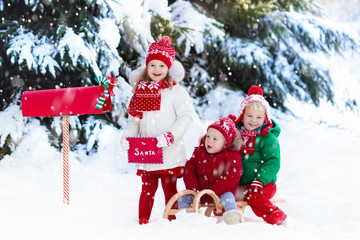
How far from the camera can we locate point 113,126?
17.8ft

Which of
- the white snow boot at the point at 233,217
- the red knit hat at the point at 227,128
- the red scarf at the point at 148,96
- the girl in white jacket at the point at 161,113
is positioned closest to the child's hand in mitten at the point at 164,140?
the girl in white jacket at the point at 161,113

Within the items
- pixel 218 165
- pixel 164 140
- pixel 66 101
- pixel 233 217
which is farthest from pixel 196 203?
pixel 66 101

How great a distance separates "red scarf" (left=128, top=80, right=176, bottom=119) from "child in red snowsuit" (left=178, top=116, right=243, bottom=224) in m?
0.44

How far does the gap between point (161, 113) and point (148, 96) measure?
6.3 inches

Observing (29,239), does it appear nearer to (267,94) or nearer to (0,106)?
(0,106)

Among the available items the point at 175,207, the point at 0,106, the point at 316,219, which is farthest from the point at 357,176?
the point at 0,106

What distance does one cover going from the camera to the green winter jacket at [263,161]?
10.6ft

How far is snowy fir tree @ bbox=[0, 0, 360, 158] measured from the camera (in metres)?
4.86

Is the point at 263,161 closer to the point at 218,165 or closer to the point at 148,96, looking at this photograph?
the point at 218,165

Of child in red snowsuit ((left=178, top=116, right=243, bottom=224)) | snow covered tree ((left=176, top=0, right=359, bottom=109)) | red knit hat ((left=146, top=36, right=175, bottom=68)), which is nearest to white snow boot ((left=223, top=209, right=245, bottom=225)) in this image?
child in red snowsuit ((left=178, top=116, right=243, bottom=224))

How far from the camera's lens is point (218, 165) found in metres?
3.15

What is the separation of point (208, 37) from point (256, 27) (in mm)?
870

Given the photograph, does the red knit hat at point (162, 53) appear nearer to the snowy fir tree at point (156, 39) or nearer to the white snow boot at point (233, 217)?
the white snow boot at point (233, 217)

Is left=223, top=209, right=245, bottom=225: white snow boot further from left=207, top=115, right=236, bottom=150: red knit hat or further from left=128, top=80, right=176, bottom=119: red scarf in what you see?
left=128, top=80, right=176, bottom=119: red scarf
